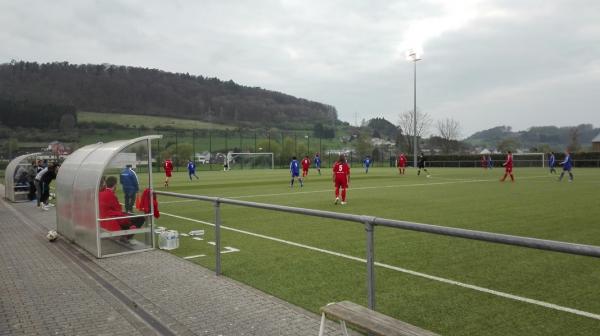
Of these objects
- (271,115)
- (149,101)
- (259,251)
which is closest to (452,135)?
(271,115)

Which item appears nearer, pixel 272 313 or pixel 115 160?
pixel 272 313

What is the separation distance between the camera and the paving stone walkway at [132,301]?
15.3 feet

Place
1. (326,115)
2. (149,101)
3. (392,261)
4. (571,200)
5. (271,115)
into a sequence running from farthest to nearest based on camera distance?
(326,115) → (271,115) → (149,101) → (571,200) → (392,261)

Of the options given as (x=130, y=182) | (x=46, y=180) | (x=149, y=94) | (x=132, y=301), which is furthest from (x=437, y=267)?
(x=149, y=94)

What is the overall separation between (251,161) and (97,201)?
2354 inches

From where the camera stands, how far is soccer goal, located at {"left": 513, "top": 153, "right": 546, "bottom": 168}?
56250 mm

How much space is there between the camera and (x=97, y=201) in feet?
25.9

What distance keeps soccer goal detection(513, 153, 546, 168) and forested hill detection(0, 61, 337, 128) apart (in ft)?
239

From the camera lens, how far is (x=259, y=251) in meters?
8.12

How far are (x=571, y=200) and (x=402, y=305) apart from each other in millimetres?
13285

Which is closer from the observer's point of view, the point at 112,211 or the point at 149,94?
the point at 112,211

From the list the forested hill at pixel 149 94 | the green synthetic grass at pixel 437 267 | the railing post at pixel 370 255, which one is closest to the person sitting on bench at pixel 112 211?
the green synthetic grass at pixel 437 267

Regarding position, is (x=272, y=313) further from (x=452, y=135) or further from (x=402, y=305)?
(x=452, y=135)

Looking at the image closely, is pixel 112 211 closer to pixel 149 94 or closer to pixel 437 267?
pixel 437 267
